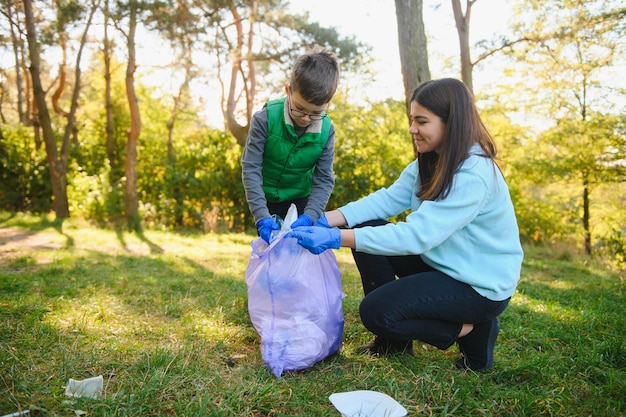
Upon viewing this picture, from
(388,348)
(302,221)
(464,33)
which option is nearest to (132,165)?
(464,33)

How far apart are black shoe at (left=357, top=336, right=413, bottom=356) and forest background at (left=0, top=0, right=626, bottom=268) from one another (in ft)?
19.1

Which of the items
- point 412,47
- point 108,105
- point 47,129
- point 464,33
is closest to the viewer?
point 412,47

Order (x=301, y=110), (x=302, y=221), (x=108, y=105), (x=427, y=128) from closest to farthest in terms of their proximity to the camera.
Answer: (x=427, y=128), (x=302, y=221), (x=301, y=110), (x=108, y=105)

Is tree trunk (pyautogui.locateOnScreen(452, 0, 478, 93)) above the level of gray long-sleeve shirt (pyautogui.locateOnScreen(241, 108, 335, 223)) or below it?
above

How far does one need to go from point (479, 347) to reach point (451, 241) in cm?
46

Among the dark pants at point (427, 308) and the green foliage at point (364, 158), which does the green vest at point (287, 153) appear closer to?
the dark pants at point (427, 308)

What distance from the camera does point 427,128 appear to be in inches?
72.7

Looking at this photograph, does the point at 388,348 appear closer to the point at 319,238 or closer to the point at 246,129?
the point at 319,238

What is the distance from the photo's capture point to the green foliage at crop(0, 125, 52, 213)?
8844 mm

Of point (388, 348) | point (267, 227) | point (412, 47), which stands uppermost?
point (412, 47)

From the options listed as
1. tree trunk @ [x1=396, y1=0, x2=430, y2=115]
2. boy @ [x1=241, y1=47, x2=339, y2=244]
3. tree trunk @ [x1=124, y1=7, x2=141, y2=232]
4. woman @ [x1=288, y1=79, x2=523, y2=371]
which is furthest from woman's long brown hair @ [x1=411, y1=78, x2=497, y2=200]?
tree trunk @ [x1=124, y1=7, x2=141, y2=232]

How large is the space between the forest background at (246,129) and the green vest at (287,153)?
5372 millimetres

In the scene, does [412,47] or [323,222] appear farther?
[412,47]

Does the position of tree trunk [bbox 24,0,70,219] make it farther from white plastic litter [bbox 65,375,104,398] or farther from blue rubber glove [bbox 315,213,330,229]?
white plastic litter [bbox 65,375,104,398]
